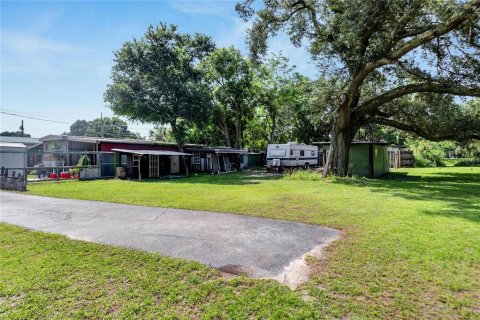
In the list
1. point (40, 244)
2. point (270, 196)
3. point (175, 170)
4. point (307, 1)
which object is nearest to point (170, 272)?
point (40, 244)

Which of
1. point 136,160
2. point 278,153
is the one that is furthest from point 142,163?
point 278,153

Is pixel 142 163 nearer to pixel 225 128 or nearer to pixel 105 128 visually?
pixel 225 128

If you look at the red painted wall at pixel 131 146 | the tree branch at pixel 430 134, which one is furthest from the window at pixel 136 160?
the tree branch at pixel 430 134

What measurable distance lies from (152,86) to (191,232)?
19.2m

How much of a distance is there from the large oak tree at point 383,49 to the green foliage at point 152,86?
766cm

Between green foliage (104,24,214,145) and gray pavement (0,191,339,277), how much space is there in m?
14.9

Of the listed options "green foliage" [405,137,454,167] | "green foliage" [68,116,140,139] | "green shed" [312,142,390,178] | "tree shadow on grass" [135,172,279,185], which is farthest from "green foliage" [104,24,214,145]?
"green foliage" [68,116,140,139]

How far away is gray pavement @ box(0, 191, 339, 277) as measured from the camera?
438 centimetres

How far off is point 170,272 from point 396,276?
2933mm

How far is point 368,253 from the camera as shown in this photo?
4438mm

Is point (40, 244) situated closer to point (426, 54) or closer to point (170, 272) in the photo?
point (170, 272)

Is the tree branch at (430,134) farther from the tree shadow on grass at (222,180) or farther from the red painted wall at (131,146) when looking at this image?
the red painted wall at (131,146)

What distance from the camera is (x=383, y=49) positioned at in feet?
45.0

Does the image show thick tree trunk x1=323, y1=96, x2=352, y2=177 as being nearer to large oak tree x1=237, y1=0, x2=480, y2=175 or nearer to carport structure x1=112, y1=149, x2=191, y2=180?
large oak tree x1=237, y1=0, x2=480, y2=175
